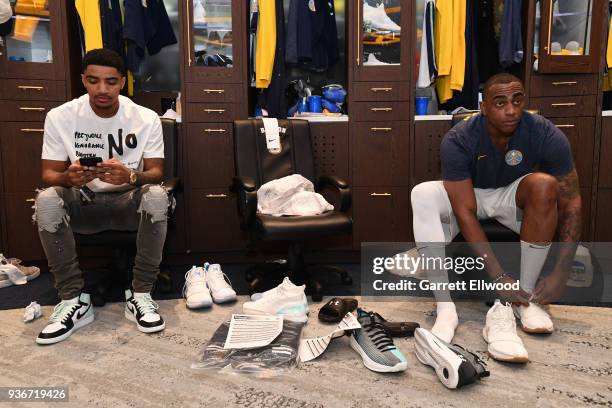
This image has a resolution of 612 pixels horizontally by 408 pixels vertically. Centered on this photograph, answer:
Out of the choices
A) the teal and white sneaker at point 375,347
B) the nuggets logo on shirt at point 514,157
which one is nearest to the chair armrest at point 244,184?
the teal and white sneaker at point 375,347

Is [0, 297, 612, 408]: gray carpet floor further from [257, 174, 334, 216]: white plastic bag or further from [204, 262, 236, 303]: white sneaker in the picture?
[257, 174, 334, 216]: white plastic bag

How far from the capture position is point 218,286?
2.36m

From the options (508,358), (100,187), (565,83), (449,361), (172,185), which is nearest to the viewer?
(449,361)

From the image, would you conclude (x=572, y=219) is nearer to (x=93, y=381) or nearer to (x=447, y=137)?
(x=447, y=137)

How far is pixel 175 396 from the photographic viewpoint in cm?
143

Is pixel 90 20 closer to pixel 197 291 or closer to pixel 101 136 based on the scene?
pixel 101 136

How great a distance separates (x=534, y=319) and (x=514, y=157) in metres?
0.66

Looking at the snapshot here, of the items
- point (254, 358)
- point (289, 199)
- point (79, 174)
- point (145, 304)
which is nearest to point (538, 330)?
point (254, 358)

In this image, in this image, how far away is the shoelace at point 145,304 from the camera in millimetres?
2000

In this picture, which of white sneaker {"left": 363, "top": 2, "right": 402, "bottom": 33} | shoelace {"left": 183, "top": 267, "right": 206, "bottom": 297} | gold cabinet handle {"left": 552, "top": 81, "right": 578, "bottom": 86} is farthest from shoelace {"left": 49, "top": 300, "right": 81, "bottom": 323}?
gold cabinet handle {"left": 552, "top": 81, "right": 578, "bottom": 86}

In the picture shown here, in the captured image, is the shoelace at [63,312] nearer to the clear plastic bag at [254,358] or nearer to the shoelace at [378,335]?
the clear plastic bag at [254,358]

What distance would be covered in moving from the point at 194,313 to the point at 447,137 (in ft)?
4.46

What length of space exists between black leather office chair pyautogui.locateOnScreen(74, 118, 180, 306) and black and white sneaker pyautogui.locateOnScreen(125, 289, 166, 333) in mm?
245

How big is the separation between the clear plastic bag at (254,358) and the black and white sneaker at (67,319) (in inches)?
22.0
